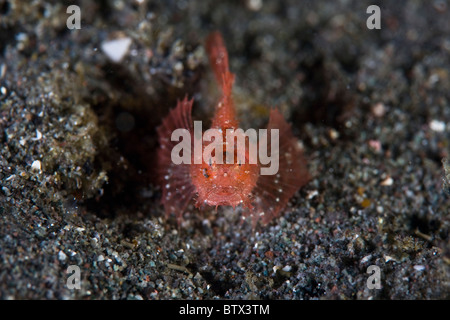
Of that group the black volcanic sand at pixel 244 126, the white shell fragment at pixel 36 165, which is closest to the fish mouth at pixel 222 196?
the black volcanic sand at pixel 244 126

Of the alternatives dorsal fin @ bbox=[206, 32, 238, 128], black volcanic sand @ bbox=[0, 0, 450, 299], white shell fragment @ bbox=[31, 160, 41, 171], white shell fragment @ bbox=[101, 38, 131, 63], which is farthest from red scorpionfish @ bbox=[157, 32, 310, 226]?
white shell fragment @ bbox=[31, 160, 41, 171]

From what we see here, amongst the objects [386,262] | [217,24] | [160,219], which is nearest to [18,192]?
[160,219]

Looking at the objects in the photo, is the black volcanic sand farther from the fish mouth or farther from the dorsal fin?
the fish mouth

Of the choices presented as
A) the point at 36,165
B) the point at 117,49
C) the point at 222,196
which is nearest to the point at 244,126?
the point at 222,196

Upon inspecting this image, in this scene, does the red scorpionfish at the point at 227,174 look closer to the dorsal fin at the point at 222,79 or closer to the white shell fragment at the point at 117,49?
the dorsal fin at the point at 222,79

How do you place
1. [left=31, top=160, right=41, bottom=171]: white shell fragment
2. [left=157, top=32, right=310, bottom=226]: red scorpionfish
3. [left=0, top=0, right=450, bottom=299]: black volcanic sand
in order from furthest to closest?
[left=157, top=32, right=310, bottom=226]: red scorpionfish < [left=31, top=160, right=41, bottom=171]: white shell fragment < [left=0, top=0, right=450, bottom=299]: black volcanic sand

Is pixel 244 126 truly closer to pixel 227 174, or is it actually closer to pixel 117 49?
pixel 227 174
